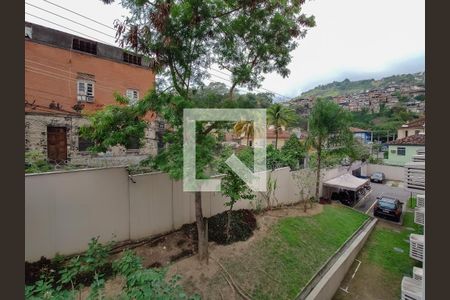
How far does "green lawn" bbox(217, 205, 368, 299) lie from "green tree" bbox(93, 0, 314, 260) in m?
1.34

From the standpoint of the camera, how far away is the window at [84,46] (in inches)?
556

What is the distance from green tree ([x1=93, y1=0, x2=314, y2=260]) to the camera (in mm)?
4730

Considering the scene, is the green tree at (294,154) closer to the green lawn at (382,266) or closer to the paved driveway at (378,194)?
the green lawn at (382,266)

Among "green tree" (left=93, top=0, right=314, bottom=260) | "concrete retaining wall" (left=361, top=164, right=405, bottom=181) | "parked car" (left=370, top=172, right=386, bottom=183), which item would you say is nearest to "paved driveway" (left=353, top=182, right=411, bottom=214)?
"parked car" (left=370, top=172, right=386, bottom=183)

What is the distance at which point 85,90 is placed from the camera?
1455cm

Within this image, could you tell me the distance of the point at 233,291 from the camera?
5.27 m

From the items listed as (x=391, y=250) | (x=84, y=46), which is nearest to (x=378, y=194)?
(x=391, y=250)

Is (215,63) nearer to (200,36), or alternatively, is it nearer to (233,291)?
(200,36)

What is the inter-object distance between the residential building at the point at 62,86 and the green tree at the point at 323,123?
29.5 ft

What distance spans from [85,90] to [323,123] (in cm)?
1433

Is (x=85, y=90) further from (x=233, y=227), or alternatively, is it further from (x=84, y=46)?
(x=233, y=227)

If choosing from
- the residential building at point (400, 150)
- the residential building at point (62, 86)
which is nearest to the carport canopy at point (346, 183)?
the residential building at point (62, 86)

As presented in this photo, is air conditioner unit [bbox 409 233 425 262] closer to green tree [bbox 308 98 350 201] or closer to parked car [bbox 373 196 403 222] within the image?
parked car [bbox 373 196 403 222]

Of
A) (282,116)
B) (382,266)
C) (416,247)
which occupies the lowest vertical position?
(382,266)
